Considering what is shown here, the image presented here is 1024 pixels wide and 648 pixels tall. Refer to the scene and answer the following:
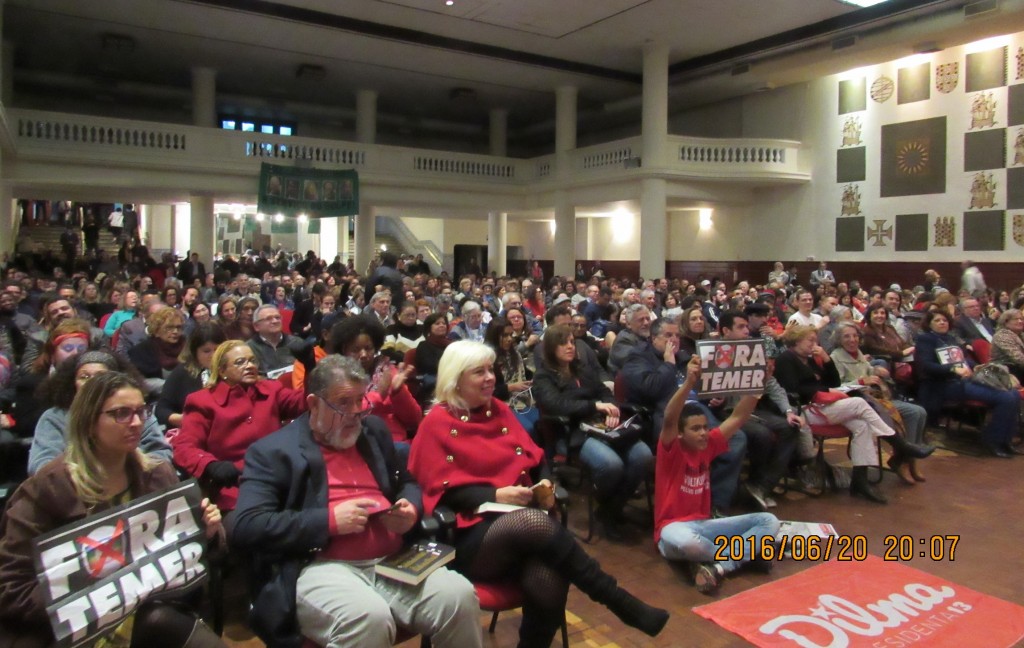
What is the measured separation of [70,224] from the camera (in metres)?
20.9

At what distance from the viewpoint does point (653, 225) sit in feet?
52.3

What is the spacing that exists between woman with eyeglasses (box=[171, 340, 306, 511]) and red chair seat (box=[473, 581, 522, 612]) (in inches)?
47.5

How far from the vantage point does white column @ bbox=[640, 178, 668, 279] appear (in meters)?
15.9

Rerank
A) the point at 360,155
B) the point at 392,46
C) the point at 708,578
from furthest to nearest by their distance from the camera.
A: 1. the point at 360,155
2. the point at 392,46
3. the point at 708,578

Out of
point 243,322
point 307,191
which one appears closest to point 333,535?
point 243,322

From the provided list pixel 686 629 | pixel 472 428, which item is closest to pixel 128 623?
pixel 472 428

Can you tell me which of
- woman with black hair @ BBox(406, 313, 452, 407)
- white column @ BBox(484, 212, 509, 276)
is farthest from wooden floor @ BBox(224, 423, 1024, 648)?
white column @ BBox(484, 212, 509, 276)

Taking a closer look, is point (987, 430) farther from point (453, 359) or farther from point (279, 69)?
point (279, 69)

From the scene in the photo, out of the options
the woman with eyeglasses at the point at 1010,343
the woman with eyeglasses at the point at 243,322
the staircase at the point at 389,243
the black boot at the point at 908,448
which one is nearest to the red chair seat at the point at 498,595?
the woman with eyeglasses at the point at 243,322

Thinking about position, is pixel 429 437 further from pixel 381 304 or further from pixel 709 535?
pixel 381 304

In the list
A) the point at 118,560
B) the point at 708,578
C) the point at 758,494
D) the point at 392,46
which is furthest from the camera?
the point at 392,46

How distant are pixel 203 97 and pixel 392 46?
4862 mm

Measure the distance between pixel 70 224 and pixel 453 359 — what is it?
22275mm

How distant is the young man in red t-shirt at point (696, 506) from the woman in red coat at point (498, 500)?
0.88 metres
